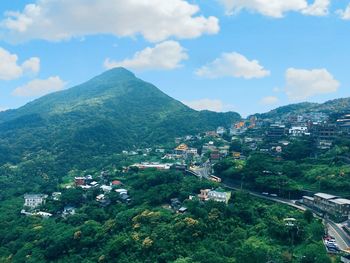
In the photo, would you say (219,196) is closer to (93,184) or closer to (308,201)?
(308,201)

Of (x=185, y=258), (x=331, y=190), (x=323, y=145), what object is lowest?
(x=185, y=258)

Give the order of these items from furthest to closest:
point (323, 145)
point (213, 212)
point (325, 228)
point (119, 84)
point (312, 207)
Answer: point (119, 84) < point (323, 145) < point (312, 207) < point (213, 212) < point (325, 228)

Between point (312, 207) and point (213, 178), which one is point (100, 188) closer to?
point (213, 178)

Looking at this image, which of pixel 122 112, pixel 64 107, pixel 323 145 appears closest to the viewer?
pixel 323 145

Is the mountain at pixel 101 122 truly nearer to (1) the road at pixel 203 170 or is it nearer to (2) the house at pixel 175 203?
(1) the road at pixel 203 170

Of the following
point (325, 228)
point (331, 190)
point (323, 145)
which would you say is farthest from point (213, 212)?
point (323, 145)

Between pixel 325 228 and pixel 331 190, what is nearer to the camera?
pixel 325 228
